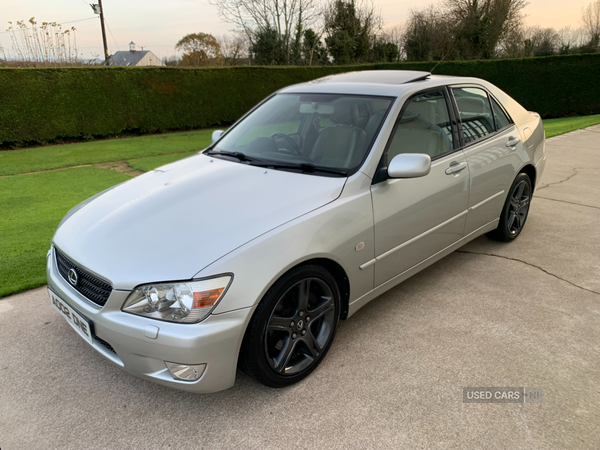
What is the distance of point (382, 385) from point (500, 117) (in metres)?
2.94

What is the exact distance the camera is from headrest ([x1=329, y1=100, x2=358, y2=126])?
3207mm

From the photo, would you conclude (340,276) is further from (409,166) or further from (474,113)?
(474,113)

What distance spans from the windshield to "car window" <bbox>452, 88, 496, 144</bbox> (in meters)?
0.94

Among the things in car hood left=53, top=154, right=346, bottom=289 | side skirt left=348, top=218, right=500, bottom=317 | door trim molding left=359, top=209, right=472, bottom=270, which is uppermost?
car hood left=53, top=154, right=346, bottom=289

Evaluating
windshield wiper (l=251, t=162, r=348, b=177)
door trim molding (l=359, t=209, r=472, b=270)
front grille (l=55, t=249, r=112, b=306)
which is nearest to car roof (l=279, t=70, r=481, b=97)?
windshield wiper (l=251, t=162, r=348, b=177)

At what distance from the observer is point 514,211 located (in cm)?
455

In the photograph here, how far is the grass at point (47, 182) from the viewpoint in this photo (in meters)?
4.33

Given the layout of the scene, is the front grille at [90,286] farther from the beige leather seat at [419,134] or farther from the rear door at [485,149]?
the rear door at [485,149]

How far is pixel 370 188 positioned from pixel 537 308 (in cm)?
169

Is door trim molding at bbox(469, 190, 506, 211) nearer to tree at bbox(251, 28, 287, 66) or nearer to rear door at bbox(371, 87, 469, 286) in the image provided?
rear door at bbox(371, 87, 469, 286)

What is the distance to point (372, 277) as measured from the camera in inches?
116

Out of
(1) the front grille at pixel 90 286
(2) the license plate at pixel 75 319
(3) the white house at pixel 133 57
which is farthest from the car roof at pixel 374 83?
(3) the white house at pixel 133 57

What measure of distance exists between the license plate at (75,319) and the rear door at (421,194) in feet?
5.68

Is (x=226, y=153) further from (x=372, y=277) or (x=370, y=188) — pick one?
(x=372, y=277)
